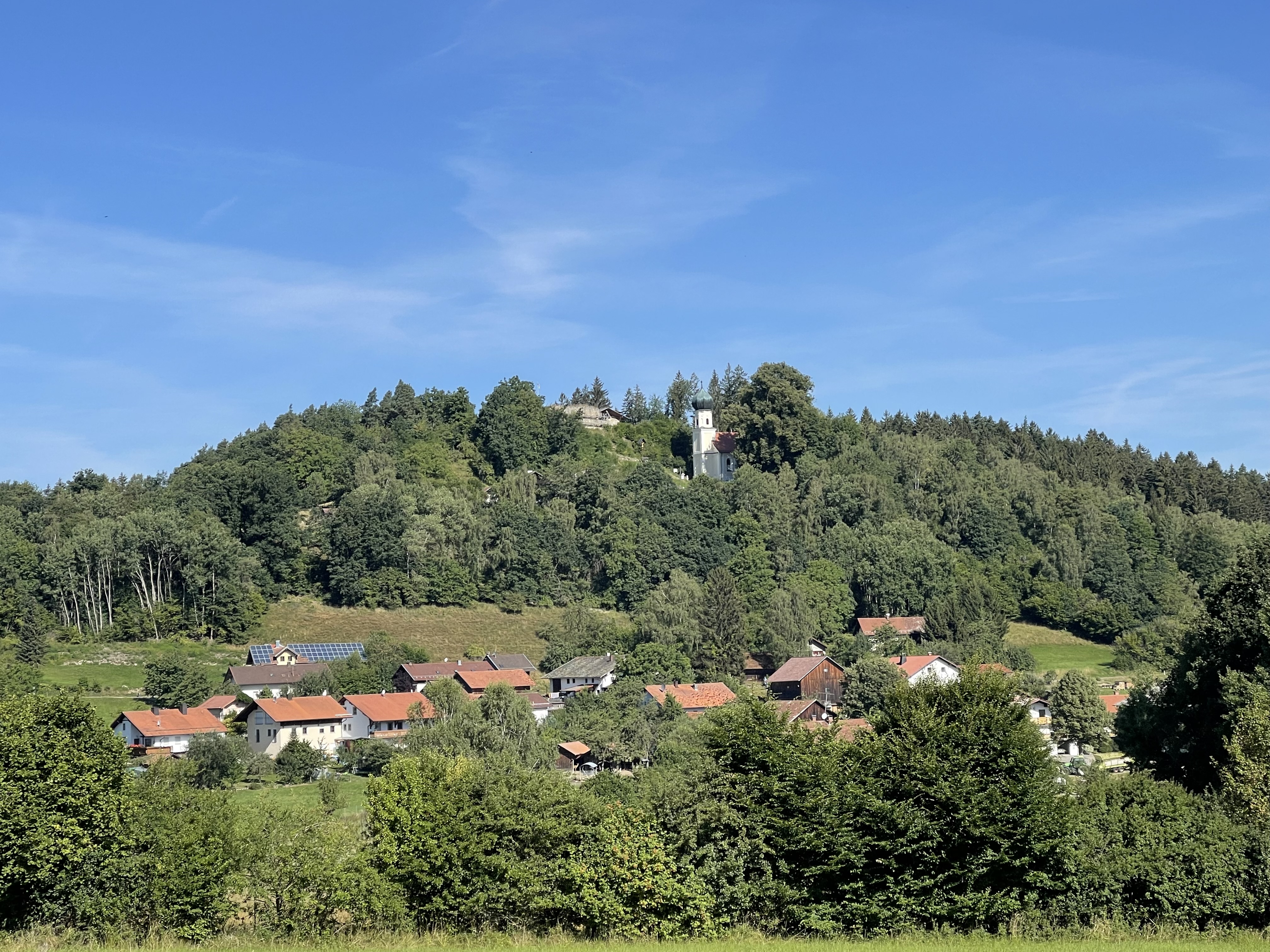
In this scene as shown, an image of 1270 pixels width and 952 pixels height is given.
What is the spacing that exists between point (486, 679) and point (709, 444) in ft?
172

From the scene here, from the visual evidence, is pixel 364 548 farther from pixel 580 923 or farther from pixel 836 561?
pixel 580 923

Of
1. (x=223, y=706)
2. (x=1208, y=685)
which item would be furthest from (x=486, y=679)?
(x=1208, y=685)

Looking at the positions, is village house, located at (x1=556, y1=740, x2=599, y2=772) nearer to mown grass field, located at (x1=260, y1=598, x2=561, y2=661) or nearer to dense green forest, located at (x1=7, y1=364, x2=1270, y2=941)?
dense green forest, located at (x1=7, y1=364, x2=1270, y2=941)

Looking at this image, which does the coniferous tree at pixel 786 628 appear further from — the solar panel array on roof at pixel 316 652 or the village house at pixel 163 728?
the village house at pixel 163 728

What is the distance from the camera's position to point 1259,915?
2031 centimetres

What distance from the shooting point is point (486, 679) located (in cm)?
6906

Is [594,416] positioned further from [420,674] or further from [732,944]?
[732,944]

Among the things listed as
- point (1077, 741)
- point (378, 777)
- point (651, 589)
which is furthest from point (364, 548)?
point (378, 777)

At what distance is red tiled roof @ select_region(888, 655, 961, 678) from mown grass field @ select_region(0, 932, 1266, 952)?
1920 inches

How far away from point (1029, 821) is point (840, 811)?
10.2 feet

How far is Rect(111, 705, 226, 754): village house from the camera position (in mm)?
54250

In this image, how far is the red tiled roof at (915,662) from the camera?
69188 millimetres

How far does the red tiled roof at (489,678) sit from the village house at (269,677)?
7590 mm

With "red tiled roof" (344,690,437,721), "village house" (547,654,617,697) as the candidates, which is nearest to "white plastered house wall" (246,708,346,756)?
"red tiled roof" (344,690,437,721)
